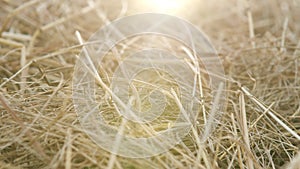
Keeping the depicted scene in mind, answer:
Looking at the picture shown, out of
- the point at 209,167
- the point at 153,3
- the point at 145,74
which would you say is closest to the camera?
the point at 209,167

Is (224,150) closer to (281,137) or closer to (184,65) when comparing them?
(281,137)

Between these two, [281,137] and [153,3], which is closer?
[281,137]

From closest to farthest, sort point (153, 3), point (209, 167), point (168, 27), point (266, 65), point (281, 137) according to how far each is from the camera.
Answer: point (209, 167) → point (281, 137) → point (266, 65) → point (168, 27) → point (153, 3)

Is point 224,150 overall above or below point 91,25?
below

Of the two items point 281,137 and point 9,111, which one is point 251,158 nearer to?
point 281,137

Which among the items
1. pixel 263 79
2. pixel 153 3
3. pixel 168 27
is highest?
pixel 153 3

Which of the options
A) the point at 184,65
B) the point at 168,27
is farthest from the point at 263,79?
the point at 168,27
